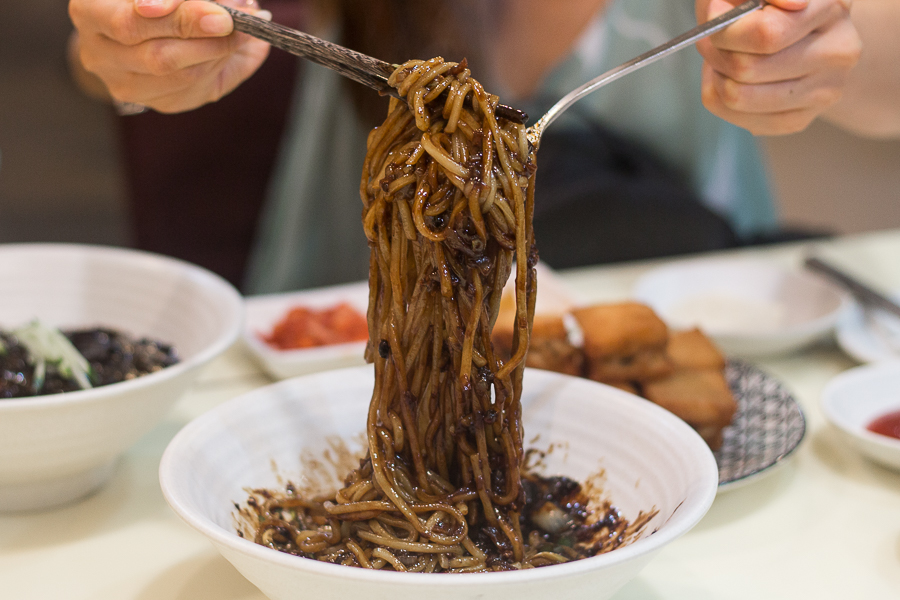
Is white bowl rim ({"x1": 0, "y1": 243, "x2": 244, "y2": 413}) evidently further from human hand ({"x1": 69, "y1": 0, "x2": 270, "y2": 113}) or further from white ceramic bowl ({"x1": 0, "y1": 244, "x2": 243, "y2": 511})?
human hand ({"x1": 69, "y1": 0, "x2": 270, "y2": 113})

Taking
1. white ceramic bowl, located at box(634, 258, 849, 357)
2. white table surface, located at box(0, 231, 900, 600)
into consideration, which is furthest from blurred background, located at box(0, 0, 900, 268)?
white table surface, located at box(0, 231, 900, 600)

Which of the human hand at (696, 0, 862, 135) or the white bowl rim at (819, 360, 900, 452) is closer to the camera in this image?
the human hand at (696, 0, 862, 135)

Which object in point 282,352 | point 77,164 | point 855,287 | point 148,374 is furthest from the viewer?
point 77,164

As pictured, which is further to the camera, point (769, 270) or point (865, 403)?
point (769, 270)

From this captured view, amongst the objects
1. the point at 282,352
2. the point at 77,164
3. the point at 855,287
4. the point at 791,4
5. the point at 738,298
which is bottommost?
the point at 77,164

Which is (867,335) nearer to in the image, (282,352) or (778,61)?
(778,61)

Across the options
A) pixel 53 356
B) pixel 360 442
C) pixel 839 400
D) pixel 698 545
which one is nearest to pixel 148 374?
pixel 53 356
